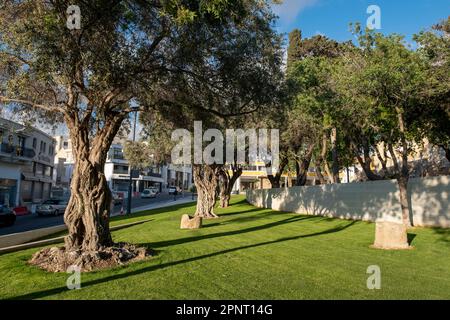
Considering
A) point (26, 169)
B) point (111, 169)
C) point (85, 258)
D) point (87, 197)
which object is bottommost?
point (85, 258)

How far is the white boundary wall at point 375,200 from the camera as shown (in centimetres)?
1638

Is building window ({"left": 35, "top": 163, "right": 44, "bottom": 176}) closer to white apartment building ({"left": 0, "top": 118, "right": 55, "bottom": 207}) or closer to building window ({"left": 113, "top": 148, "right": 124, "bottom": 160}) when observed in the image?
white apartment building ({"left": 0, "top": 118, "right": 55, "bottom": 207})

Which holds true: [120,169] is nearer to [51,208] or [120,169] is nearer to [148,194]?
[148,194]

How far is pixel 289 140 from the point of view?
2647cm

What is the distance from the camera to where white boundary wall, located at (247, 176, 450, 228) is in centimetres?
1638

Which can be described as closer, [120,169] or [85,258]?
[85,258]

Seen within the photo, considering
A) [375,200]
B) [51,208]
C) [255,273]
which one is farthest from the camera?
[51,208]

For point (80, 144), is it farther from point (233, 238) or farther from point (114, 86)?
point (233, 238)

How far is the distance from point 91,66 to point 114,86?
0.68m

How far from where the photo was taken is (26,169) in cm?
4619

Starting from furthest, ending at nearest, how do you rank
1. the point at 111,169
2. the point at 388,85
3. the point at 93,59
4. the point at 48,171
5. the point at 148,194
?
the point at 111,169 < the point at 148,194 < the point at 48,171 < the point at 388,85 < the point at 93,59

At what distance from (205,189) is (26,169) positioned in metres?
29.4

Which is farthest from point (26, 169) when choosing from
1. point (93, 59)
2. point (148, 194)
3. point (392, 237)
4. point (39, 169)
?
point (392, 237)

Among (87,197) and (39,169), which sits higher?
(39,169)
